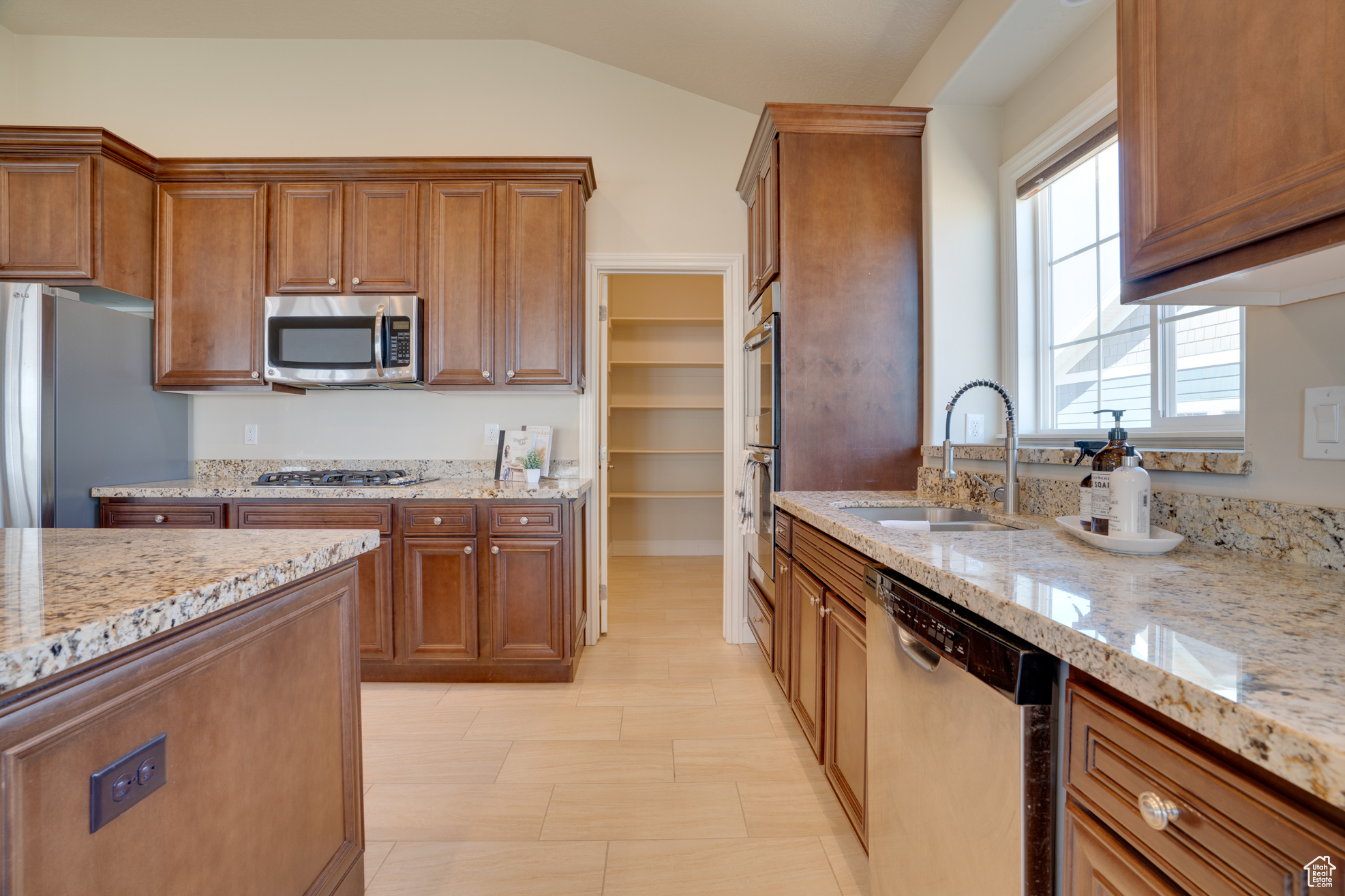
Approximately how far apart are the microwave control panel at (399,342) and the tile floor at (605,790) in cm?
149

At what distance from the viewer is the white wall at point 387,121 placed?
10.7 ft

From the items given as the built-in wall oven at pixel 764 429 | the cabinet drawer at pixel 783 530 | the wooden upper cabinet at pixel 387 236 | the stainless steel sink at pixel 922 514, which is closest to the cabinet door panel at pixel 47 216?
the wooden upper cabinet at pixel 387 236

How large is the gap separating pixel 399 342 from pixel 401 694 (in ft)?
5.24

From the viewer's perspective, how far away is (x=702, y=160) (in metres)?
3.32

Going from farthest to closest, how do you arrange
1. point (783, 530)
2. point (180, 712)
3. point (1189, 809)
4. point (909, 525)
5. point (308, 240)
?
1. point (308, 240)
2. point (783, 530)
3. point (909, 525)
4. point (180, 712)
5. point (1189, 809)

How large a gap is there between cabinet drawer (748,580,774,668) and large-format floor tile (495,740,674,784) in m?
0.60

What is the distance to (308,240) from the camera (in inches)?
114

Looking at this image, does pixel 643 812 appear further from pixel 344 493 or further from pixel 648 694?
pixel 344 493

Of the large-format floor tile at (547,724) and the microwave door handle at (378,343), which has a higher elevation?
the microwave door handle at (378,343)

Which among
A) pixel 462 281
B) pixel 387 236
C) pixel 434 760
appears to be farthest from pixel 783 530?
pixel 387 236

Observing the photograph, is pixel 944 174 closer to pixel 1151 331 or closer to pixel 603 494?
pixel 1151 331

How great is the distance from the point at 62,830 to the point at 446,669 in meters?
2.12

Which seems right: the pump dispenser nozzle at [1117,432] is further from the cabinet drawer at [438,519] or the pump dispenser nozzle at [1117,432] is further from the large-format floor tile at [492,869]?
the cabinet drawer at [438,519]

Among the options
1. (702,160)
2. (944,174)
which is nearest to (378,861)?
(944,174)
